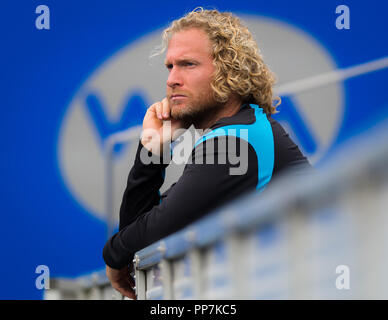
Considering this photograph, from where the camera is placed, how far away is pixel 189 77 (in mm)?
1140

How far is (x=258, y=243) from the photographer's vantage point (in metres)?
0.50

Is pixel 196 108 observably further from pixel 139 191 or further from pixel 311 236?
pixel 311 236

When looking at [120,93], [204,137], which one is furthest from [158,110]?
[120,93]

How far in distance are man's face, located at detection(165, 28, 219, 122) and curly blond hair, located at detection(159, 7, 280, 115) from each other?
16mm

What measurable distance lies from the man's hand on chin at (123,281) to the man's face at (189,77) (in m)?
0.31

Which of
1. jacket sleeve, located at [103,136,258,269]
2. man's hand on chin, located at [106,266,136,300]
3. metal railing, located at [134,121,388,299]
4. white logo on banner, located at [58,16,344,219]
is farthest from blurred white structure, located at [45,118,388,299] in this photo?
white logo on banner, located at [58,16,344,219]

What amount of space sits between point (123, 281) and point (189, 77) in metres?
0.39

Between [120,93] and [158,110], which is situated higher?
[120,93]

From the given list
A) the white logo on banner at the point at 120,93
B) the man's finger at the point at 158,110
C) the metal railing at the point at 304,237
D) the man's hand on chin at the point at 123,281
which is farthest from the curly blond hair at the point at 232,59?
the white logo on banner at the point at 120,93

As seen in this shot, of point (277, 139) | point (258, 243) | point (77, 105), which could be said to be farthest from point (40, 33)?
point (258, 243)

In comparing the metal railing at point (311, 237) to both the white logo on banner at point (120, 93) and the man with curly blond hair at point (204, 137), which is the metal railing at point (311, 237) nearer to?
the man with curly blond hair at point (204, 137)

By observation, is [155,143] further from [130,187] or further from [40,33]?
[40,33]

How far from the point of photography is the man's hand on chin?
3.49 feet
